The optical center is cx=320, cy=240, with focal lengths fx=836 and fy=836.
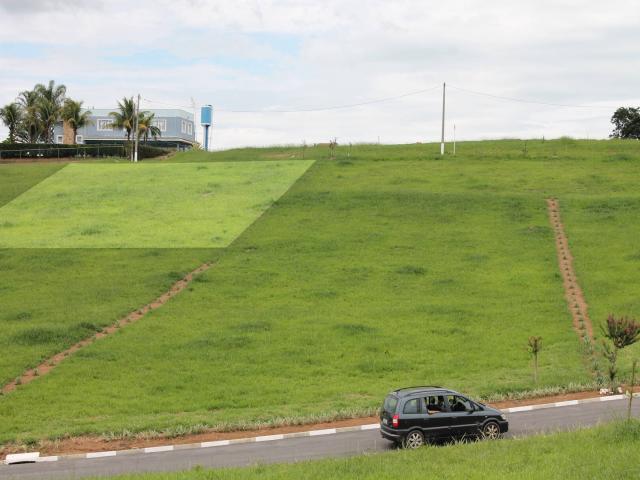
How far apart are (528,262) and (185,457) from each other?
34.0m

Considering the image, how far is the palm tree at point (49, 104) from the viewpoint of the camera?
448 ft

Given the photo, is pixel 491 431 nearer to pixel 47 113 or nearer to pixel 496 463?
pixel 496 463

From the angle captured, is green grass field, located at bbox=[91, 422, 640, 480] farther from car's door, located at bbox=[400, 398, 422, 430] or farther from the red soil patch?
the red soil patch

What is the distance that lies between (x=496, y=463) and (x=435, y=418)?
18.7 ft

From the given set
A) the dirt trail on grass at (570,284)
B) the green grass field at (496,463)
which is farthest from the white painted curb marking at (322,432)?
the dirt trail on grass at (570,284)

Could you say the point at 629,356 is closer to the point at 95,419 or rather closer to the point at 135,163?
the point at 95,419

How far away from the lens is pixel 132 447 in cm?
2606

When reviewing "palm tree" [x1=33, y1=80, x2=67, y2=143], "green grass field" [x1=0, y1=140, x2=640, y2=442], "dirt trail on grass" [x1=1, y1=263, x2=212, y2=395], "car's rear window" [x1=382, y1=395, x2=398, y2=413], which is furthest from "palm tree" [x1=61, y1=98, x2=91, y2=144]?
"car's rear window" [x1=382, y1=395, x2=398, y2=413]

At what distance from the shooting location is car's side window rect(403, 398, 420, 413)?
80.5ft

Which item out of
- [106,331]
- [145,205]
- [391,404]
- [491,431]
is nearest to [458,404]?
[491,431]

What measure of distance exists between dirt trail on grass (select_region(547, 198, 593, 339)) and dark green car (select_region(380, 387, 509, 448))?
16.2 meters

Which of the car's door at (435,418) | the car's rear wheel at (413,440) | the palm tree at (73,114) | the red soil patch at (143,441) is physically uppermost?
the palm tree at (73,114)

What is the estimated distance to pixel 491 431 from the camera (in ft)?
82.4

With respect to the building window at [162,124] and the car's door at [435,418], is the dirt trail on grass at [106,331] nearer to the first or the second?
the car's door at [435,418]
